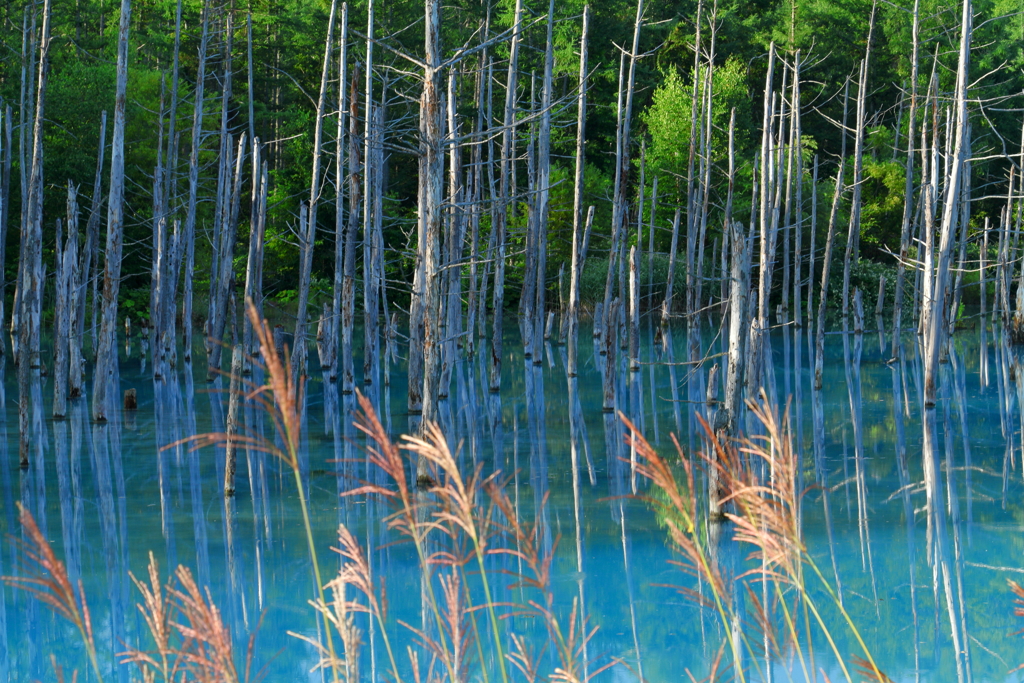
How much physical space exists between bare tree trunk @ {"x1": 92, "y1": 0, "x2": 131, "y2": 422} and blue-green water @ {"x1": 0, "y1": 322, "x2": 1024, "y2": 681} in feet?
1.67

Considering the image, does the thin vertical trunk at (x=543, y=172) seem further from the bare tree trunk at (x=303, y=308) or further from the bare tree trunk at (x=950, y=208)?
the bare tree trunk at (x=950, y=208)

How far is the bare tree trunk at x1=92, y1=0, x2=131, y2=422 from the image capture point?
1095 cm

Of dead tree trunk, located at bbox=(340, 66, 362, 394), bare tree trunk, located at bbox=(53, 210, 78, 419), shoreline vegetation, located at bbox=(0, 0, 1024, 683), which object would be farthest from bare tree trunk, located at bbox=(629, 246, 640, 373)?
bare tree trunk, located at bbox=(53, 210, 78, 419)

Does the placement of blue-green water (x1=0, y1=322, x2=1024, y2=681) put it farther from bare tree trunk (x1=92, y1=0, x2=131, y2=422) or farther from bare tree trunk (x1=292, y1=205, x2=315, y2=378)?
bare tree trunk (x1=292, y1=205, x2=315, y2=378)

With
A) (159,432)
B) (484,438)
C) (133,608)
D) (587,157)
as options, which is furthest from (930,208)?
(587,157)

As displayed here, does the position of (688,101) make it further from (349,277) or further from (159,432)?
(159,432)

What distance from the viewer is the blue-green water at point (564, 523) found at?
5.17 metres

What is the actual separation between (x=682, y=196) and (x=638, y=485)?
73.8 feet

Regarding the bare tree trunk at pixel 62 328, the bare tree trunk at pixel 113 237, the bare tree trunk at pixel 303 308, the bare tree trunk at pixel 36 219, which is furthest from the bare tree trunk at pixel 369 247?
the bare tree trunk at pixel 36 219

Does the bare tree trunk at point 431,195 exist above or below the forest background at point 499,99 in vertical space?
below

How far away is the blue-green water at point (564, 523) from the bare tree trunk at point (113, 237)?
51 cm

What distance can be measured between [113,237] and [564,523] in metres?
6.63

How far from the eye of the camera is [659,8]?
33.3 metres

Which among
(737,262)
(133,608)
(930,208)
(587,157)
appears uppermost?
(587,157)
